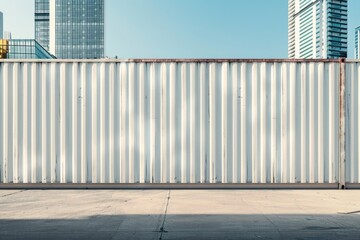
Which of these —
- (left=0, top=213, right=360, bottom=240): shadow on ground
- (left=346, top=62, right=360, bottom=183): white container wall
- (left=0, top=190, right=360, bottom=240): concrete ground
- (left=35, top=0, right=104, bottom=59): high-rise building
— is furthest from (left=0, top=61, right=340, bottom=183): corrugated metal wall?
(left=35, top=0, right=104, bottom=59): high-rise building

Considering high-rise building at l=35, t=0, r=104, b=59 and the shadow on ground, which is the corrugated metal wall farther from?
high-rise building at l=35, t=0, r=104, b=59

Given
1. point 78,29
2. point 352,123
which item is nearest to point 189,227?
point 352,123

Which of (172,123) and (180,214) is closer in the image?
(180,214)

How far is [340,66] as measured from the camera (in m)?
10.2

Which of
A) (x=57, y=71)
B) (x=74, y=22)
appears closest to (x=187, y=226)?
(x=57, y=71)

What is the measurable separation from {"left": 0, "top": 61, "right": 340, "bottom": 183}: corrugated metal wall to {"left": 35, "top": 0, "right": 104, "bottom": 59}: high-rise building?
164700 mm

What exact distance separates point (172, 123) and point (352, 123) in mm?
5785

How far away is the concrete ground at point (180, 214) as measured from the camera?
6082 millimetres

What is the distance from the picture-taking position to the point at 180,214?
24.0 feet

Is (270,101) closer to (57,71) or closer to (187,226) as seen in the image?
(187,226)

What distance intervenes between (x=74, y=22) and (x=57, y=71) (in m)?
174

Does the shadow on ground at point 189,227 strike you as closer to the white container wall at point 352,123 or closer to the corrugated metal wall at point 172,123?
the corrugated metal wall at point 172,123

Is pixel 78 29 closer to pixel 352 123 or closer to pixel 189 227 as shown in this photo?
pixel 352 123

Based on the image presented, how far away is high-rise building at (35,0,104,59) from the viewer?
166 metres
